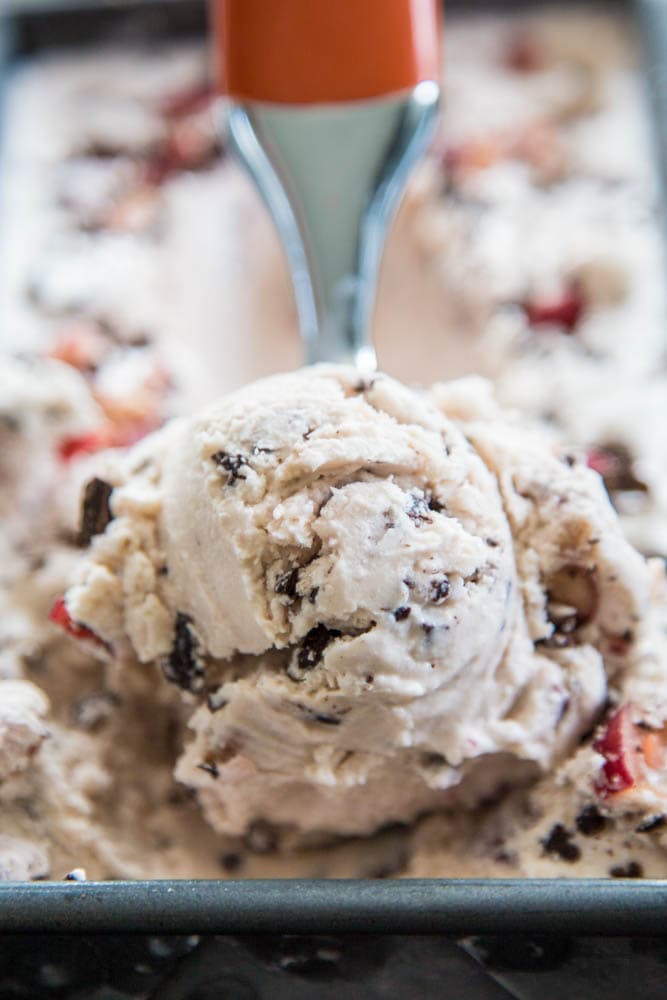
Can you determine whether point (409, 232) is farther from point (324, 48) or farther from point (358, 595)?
point (358, 595)

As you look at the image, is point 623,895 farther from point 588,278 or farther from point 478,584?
point 588,278

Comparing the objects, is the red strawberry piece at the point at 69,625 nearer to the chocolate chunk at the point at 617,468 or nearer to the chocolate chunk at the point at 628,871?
the chocolate chunk at the point at 628,871

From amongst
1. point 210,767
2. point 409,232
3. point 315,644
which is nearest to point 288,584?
point 315,644

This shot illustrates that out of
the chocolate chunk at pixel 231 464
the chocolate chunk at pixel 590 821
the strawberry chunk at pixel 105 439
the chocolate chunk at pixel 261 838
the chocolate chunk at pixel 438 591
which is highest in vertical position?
the chocolate chunk at pixel 231 464

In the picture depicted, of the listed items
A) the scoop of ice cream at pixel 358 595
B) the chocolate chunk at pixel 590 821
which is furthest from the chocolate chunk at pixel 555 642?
the chocolate chunk at pixel 590 821

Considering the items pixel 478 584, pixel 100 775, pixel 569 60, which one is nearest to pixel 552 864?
pixel 478 584
